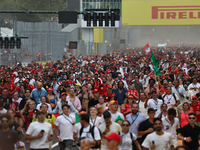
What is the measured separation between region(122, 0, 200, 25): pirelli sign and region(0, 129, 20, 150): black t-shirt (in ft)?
235

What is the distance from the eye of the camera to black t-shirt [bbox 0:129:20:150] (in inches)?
303

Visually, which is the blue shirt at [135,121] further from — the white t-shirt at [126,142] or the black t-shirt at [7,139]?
the black t-shirt at [7,139]

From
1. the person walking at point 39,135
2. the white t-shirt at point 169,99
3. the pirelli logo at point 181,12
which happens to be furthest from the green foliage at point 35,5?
the person walking at point 39,135

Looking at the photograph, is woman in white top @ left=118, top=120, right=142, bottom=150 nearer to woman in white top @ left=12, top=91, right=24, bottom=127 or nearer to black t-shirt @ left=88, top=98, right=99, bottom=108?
woman in white top @ left=12, top=91, right=24, bottom=127

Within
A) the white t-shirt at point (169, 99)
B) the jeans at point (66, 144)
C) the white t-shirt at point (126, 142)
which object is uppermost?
the white t-shirt at point (169, 99)

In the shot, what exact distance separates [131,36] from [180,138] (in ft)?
277

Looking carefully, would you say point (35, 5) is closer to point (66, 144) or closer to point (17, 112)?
point (17, 112)

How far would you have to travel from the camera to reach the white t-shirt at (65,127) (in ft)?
28.8

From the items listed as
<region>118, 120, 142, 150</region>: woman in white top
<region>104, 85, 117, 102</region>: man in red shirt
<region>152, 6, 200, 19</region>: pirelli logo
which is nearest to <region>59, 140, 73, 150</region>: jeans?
<region>118, 120, 142, 150</region>: woman in white top

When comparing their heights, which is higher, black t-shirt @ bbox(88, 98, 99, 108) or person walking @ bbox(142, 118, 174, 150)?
black t-shirt @ bbox(88, 98, 99, 108)

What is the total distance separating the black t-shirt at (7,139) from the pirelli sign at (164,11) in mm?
71542

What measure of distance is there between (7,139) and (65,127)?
1447mm

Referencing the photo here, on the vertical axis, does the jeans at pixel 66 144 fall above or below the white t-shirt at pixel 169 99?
below

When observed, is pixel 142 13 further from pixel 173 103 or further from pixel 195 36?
pixel 173 103
